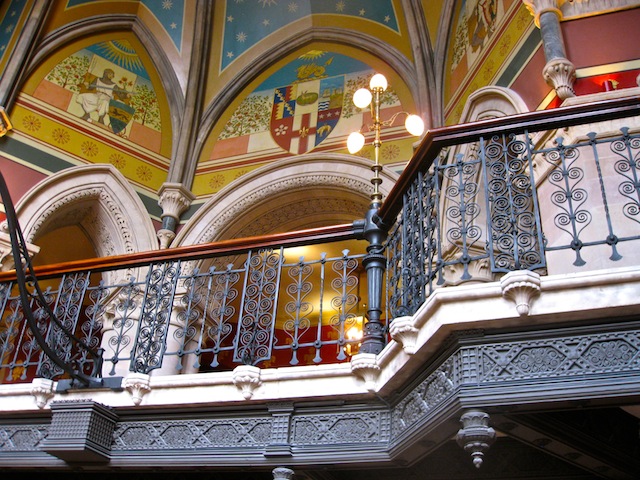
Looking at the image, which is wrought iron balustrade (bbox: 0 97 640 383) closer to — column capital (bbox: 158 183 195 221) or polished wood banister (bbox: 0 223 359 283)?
polished wood banister (bbox: 0 223 359 283)

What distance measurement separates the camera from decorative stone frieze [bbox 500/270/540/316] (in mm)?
3561

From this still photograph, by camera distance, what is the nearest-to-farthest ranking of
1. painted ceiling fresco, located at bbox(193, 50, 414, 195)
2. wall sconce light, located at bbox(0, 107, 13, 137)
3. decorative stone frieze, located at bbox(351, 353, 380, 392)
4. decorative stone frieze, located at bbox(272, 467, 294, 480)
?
1. decorative stone frieze, located at bbox(351, 353, 380, 392)
2. decorative stone frieze, located at bbox(272, 467, 294, 480)
3. wall sconce light, located at bbox(0, 107, 13, 137)
4. painted ceiling fresco, located at bbox(193, 50, 414, 195)

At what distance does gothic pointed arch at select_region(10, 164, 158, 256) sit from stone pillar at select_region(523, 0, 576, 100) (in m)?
6.16

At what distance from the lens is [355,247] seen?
12609mm

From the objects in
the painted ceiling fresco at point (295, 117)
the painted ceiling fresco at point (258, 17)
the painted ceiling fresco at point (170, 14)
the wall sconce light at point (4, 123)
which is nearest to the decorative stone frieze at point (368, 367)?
the painted ceiling fresco at point (295, 117)

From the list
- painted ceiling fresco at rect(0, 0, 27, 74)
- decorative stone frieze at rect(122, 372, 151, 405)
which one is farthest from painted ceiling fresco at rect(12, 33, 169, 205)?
decorative stone frieze at rect(122, 372, 151, 405)

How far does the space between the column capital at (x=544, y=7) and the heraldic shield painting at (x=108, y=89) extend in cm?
678

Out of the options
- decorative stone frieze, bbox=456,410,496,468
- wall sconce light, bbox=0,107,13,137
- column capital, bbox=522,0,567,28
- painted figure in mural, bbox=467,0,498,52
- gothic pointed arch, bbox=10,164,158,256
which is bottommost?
decorative stone frieze, bbox=456,410,496,468

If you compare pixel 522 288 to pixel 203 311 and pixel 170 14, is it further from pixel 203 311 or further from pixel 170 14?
pixel 170 14

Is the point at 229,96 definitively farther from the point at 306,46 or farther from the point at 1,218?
the point at 1,218

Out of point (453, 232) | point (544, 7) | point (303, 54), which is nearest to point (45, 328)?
point (453, 232)

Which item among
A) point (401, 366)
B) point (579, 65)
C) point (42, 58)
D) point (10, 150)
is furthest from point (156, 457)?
point (42, 58)

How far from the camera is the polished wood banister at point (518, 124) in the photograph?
4.09m

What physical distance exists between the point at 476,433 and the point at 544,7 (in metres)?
4.24
